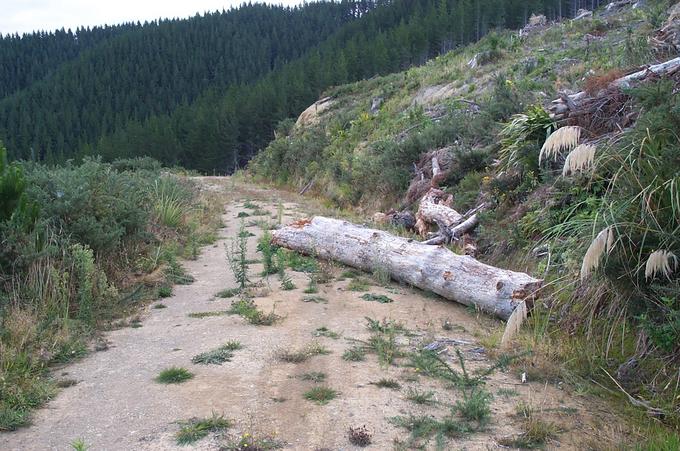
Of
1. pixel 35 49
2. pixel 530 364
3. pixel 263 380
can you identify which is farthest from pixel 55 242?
pixel 35 49

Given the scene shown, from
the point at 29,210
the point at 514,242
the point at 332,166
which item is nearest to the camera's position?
the point at 29,210

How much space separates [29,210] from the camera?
6.66 meters

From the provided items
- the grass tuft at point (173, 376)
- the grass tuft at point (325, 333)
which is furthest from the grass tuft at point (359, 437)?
the grass tuft at point (325, 333)

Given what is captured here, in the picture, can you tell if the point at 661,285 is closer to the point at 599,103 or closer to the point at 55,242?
the point at 599,103

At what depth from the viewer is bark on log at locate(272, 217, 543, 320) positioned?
21.0 feet

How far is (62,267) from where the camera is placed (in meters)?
6.64

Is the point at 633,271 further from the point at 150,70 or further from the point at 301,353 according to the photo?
the point at 150,70

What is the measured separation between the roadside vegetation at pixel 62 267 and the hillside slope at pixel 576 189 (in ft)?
14.1

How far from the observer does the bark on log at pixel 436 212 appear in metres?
9.70

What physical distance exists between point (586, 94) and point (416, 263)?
400cm

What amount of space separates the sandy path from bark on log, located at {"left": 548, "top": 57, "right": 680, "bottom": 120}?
3722mm

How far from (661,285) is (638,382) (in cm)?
79

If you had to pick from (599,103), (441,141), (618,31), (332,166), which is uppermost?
(618,31)

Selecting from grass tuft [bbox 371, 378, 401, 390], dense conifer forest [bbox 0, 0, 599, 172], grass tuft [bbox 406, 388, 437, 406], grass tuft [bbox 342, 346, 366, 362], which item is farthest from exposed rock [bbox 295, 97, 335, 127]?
grass tuft [bbox 406, 388, 437, 406]
